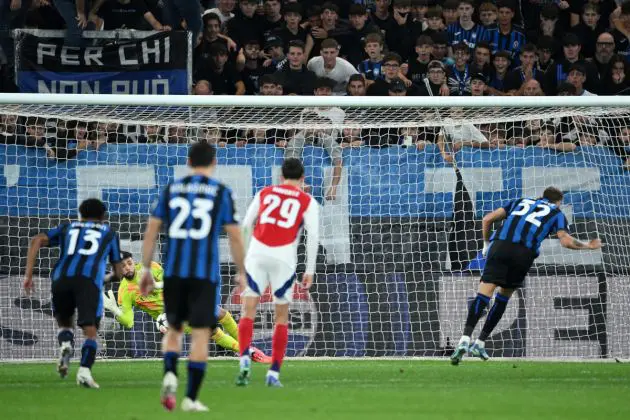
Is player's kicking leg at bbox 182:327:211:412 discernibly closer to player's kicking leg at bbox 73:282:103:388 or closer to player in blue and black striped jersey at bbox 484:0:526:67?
player's kicking leg at bbox 73:282:103:388

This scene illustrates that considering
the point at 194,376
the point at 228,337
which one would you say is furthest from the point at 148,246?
the point at 228,337

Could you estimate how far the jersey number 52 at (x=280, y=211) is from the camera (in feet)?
35.4

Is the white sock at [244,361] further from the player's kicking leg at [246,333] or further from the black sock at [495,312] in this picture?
the black sock at [495,312]

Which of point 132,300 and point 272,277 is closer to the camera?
point 272,277

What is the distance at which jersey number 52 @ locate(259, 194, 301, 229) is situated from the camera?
10.8 metres

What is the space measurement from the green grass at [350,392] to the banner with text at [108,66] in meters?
3.51

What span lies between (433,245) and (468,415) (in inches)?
250

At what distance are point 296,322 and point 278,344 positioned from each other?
462 centimetres

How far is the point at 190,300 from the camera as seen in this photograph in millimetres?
8570

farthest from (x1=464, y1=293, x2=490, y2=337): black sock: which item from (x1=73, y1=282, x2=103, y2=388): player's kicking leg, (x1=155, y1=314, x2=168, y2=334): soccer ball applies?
(x1=73, y1=282, x2=103, y2=388): player's kicking leg

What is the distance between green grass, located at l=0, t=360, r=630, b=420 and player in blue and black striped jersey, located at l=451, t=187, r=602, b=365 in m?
0.64

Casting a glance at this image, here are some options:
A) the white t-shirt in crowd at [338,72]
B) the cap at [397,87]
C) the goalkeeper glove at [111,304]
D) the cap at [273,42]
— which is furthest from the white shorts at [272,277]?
the cap at [273,42]

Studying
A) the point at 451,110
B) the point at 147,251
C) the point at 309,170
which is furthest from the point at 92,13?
the point at 147,251

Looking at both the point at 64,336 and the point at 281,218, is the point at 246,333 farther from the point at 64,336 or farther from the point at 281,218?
the point at 64,336
